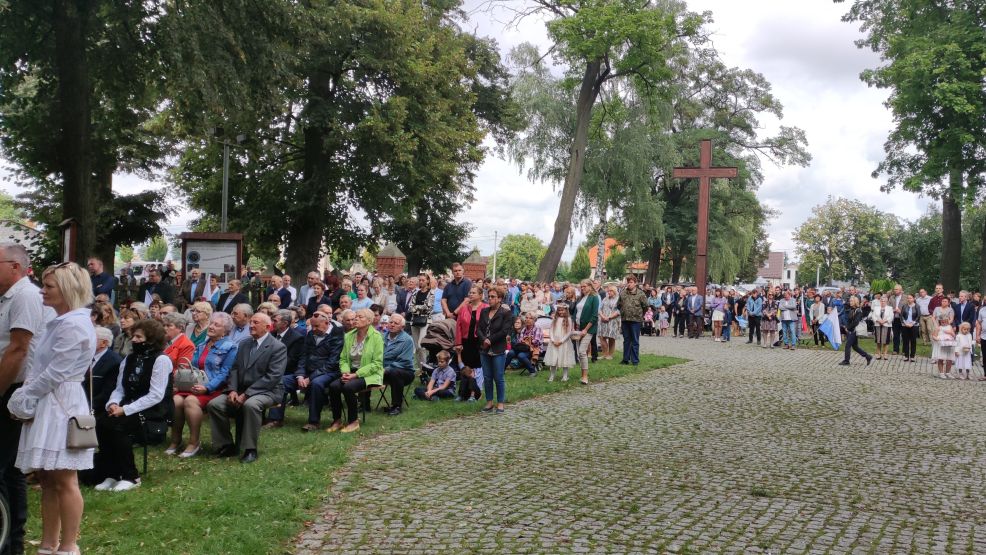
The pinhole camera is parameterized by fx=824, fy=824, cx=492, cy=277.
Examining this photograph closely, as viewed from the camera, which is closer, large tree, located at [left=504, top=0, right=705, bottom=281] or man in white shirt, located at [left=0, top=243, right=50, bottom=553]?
man in white shirt, located at [left=0, top=243, right=50, bottom=553]

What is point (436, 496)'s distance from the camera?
678 cm

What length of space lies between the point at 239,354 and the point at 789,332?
2024 centimetres

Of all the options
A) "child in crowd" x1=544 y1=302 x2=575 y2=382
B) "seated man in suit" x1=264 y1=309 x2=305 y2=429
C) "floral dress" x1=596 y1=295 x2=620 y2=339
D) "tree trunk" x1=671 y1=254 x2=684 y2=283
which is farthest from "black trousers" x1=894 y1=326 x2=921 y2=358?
"tree trunk" x1=671 y1=254 x2=684 y2=283

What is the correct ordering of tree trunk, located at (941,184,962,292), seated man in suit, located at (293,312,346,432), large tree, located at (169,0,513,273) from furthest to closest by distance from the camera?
tree trunk, located at (941,184,962,292)
large tree, located at (169,0,513,273)
seated man in suit, located at (293,312,346,432)

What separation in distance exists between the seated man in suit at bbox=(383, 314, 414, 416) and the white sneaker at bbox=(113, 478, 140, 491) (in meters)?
4.09

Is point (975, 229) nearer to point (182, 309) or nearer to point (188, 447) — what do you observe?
point (182, 309)

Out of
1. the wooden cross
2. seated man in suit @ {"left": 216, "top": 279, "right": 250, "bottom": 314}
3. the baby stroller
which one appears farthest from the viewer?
the wooden cross

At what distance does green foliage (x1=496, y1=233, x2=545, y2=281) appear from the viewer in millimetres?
150125

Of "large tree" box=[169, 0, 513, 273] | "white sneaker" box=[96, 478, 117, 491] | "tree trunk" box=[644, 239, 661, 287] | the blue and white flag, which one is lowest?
"white sneaker" box=[96, 478, 117, 491]

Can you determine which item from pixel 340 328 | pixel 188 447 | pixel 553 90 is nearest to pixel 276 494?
pixel 188 447

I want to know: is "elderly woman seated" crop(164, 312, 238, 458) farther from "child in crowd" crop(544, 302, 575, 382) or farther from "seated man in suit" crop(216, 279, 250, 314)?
"child in crowd" crop(544, 302, 575, 382)

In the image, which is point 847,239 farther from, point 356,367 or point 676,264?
point 356,367

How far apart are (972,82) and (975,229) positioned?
24.6 m

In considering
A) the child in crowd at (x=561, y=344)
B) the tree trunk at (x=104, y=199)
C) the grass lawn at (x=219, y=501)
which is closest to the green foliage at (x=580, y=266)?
the tree trunk at (x=104, y=199)
